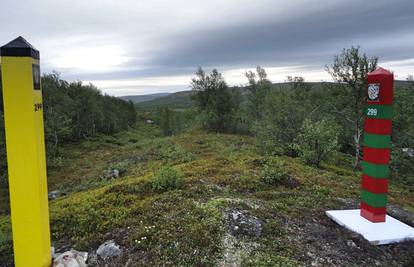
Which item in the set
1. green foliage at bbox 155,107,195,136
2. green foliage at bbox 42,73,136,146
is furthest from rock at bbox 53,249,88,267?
green foliage at bbox 155,107,195,136

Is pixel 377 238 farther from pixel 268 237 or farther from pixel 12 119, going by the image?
pixel 12 119

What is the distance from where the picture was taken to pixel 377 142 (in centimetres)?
664

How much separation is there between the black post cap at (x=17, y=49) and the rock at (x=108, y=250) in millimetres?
3553

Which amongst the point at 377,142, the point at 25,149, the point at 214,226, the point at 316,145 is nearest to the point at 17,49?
the point at 25,149

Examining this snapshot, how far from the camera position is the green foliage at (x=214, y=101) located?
4000 centimetres

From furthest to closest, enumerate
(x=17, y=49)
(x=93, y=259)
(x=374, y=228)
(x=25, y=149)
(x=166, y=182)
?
(x=166, y=182) → (x=374, y=228) → (x=93, y=259) → (x=25, y=149) → (x=17, y=49)

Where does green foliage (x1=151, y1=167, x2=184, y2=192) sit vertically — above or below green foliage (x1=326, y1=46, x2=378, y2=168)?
below

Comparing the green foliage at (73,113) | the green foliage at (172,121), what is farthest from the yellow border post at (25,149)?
the green foliage at (172,121)


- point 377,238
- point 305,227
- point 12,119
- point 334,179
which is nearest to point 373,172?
point 377,238

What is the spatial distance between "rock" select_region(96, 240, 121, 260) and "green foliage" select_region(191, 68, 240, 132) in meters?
34.7

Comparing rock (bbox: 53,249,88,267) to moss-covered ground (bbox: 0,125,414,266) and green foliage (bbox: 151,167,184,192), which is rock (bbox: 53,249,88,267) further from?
green foliage (bbox: 151,167,184,192)

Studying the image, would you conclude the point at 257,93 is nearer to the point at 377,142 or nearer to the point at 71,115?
the point at 71,115

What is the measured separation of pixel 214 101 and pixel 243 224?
34.1 meters

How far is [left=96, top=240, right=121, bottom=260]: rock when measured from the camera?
536 cm
